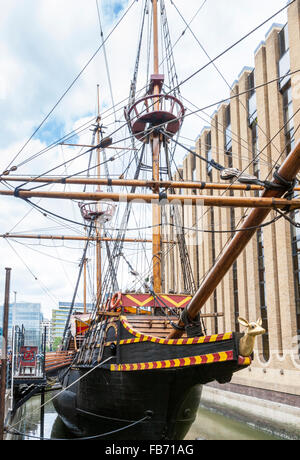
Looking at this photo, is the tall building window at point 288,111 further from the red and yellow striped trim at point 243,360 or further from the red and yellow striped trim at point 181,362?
the red and yellow striped trim at point 243,360

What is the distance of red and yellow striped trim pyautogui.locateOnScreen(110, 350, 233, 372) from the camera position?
23.7 feet

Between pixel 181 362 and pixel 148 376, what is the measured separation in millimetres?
1114

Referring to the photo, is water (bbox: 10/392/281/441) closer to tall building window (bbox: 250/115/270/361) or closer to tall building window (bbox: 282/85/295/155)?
tall building window (bbox: 250/115/270/361)

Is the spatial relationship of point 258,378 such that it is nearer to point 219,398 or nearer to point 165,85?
point 219,398

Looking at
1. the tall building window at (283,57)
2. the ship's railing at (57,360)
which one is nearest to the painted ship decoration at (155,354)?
the ship's railing at (57,360)

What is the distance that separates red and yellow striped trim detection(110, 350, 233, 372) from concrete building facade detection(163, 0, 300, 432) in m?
8.00

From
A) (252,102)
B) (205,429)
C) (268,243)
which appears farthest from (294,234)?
(205,429)

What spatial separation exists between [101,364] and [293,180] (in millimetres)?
6149

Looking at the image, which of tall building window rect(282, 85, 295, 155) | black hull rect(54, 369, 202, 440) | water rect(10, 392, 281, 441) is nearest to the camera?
black hull rect(54, 369, 202, 440)

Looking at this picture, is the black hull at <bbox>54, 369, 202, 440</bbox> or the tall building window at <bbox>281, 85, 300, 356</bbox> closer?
the black hull at <bbox>54, 369, 202, 440</bbox>

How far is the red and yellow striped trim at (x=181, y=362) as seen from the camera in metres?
7.22

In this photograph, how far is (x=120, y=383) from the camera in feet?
30.3

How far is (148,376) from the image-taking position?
28.3ft

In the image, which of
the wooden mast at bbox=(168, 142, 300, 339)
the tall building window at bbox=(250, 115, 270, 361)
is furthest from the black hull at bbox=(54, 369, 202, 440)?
the tall building window at bbox=(250, 115, 270, 361)
